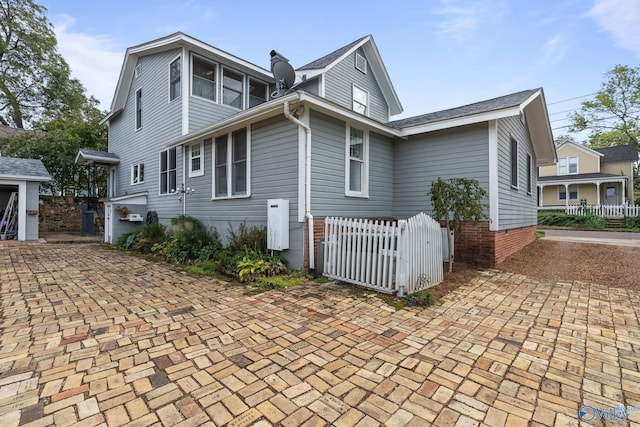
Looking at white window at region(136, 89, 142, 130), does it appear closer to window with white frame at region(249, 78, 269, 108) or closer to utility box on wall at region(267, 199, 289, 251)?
window with white frame at region(249, 78, 269, 108)

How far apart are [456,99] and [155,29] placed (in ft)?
78.9

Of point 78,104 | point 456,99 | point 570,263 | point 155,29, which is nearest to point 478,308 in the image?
point 570,263

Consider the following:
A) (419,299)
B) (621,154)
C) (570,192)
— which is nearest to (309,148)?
(419,299)

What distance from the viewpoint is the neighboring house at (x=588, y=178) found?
22.8 metres

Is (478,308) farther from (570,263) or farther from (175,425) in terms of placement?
(570,263)

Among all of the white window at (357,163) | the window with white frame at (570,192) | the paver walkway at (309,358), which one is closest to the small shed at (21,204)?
the paver walkway at (309,358)

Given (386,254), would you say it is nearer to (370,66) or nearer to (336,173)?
(336,173)

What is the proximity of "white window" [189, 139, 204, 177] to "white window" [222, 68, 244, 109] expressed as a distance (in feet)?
8.37

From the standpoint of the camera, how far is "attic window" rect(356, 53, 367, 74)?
1108 centimetres

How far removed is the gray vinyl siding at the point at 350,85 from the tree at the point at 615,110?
28.2 meters

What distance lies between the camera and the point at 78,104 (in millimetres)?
23125

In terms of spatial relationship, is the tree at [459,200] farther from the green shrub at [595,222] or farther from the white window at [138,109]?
the green shrub at [595,222]

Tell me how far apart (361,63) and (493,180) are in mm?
7307

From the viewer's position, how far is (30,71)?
69.5 ft
